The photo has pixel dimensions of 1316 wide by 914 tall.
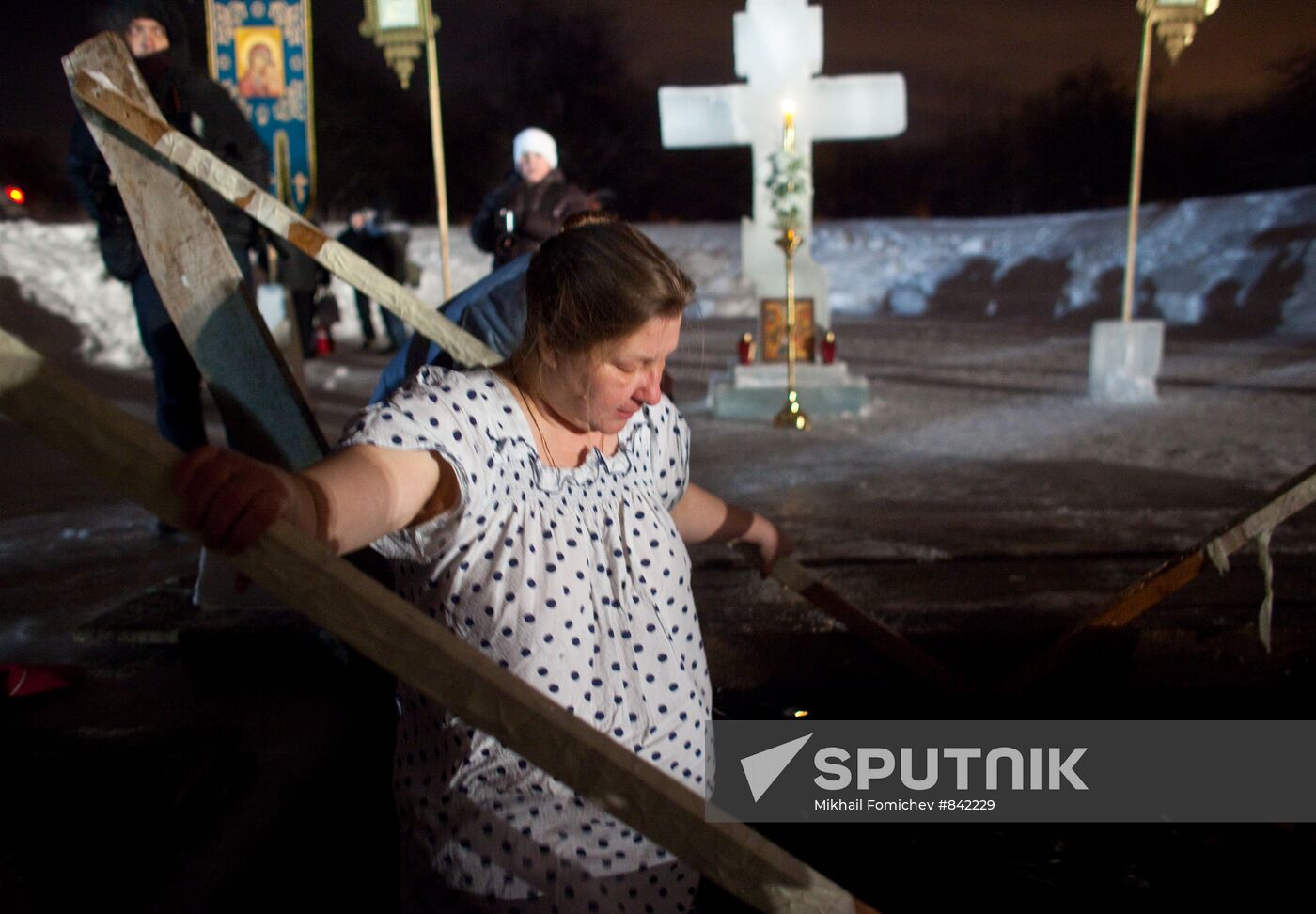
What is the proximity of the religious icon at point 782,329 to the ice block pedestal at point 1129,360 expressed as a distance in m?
2.17

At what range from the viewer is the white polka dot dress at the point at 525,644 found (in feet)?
4.64

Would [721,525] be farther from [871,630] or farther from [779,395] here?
[779,395]

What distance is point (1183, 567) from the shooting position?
7.45 feet

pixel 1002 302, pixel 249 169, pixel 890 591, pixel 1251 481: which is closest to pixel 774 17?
pixel 1251 481

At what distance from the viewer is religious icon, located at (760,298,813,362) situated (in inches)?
293

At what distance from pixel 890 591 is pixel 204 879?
6.62 ft

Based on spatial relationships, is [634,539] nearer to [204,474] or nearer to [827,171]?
[204,474]

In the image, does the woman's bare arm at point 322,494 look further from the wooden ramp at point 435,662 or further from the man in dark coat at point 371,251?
the man in dark coat at point 371,251

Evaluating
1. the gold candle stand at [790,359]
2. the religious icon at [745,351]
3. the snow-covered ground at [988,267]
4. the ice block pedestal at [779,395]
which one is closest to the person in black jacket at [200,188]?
the gold candle stand at [790,359]

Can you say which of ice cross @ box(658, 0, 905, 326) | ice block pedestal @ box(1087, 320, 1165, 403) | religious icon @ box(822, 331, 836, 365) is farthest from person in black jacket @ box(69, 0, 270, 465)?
ice block pedestal @ box(1087, 320, 1165, 403)

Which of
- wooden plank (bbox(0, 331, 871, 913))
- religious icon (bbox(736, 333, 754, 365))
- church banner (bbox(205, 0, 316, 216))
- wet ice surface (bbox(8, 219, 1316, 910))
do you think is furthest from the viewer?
religious icon (bbox(736, 333, 754, 365))

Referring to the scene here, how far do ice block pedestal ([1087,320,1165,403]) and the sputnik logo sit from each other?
5955 mm

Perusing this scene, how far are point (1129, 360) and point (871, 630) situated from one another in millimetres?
5931

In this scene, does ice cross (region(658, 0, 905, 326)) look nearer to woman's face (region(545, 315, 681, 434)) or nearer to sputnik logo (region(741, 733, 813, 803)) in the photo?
sputnik logo (region(741, 733, 813, 803))
